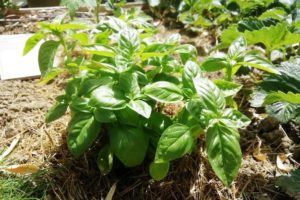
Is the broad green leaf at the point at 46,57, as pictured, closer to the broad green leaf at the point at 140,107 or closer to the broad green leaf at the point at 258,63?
the broad green leaf at the point at 140,107

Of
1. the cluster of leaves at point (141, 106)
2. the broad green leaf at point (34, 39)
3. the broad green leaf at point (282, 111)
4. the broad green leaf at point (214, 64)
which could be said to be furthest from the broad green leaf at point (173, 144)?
the broad green leaf at point (34, 39)

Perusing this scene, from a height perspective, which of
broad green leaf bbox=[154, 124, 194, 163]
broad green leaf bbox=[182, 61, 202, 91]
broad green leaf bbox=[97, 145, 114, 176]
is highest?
broad green leaf bbox=[182, 61, 202, 91]

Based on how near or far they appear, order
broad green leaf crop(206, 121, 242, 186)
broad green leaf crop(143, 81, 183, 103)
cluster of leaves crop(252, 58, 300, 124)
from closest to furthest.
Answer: broad green leaf crop(206, 121, 242, 186) < broad green leaf crop(143, 81, 183, 103) < cluster of leaves crop(252, 58, 300, 124)

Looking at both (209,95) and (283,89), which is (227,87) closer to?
(209,95)

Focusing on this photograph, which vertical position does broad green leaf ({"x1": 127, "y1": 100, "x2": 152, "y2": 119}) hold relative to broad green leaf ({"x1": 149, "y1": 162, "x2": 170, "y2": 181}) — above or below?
above

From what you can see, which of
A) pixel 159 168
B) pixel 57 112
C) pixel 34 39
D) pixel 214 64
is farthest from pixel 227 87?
pixel 34 39

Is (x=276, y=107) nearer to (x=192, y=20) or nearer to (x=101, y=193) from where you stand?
(x=101, y=193)

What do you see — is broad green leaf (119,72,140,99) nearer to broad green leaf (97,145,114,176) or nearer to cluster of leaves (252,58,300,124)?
broad green leaf (97,145,114,176)

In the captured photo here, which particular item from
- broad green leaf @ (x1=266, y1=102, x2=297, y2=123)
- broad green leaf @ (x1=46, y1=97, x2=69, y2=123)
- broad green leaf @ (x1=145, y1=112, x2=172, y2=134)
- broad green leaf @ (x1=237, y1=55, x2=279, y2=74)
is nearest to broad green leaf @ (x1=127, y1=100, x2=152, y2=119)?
broad green leaf @ (x1=145, y1=112, x2=172, y2=134)
